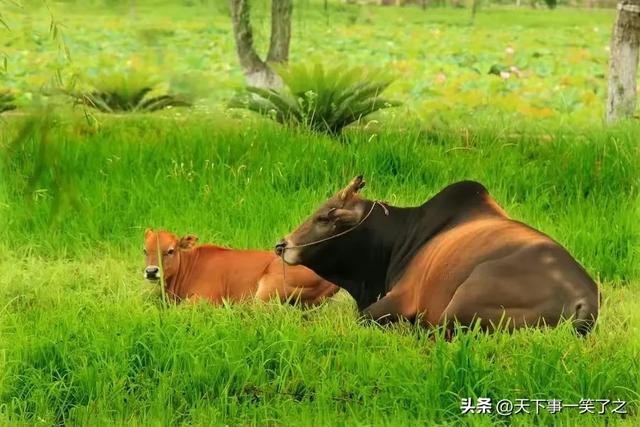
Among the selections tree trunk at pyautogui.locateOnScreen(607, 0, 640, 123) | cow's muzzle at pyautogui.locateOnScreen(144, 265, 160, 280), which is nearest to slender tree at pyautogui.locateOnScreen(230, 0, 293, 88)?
tree trunk at pyautogui.locateOnScreen(607, 0, 640, 123)

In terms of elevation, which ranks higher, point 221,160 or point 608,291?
point 221,160

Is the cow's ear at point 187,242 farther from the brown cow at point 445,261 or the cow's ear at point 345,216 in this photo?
the cow's ear at point 345,216

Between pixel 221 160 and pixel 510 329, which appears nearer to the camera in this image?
pixel 510 329

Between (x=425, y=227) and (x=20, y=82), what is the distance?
6637 millimetres

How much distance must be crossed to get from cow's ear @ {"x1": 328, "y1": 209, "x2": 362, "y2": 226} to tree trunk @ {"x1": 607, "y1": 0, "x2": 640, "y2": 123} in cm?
308

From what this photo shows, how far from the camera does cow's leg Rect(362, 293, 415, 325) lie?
16.8 ft

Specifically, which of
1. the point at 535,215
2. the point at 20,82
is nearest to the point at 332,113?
the point at 535,215

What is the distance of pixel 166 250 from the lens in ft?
17.9

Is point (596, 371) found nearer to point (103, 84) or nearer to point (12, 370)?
point (12, 370)

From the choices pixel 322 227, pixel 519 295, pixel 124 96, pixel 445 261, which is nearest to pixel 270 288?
pixel 322 227

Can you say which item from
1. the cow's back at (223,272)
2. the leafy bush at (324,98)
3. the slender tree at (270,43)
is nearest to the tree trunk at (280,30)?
the slender tree at (270,43)

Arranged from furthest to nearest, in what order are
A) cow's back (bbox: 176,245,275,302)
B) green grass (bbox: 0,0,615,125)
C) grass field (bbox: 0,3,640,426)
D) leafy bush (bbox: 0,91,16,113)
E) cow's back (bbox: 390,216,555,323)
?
green grass (bbox: 0,0,615,125) → leafy bush (bbox: 0,91,16,113) → cow's back (bbox: 176,245,275,302) → cow's back (bbox: 390,216,555,323) → grass field (bbox: 0,3,640,426)

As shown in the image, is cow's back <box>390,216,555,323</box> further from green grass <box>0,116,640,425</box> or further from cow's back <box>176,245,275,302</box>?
cow's back <box>176,245,275,302</box>

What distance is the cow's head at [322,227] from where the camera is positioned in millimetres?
5211
